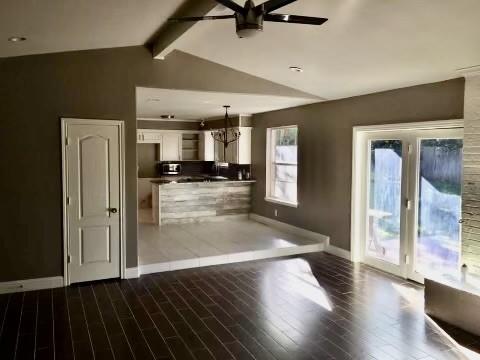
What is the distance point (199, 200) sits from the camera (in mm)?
8531

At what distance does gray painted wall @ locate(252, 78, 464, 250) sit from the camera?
4762 millimetres

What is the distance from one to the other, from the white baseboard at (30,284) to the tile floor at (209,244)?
1.05 meters

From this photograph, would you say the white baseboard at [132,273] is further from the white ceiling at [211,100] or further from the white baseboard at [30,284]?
the white ceiling at [211,100]

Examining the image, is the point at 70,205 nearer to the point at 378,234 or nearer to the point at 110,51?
the point at 110,51

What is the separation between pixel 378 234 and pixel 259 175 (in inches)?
136

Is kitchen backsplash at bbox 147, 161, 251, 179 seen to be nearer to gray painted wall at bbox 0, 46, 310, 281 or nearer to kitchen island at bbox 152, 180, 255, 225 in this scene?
kitchen island at bbox 152, 180, 255, 225

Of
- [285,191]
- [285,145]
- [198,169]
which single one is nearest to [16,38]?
[285,145]

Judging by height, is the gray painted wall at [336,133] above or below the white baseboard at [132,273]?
above

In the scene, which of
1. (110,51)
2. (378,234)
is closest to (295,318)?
(378,234)

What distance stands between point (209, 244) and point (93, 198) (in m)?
2.24

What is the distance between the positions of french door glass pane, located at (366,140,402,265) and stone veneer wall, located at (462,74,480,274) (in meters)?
1.11

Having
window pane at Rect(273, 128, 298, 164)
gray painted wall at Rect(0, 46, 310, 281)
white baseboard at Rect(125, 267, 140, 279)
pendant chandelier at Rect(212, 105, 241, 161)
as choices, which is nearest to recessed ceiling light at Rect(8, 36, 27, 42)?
gray painted wall at Rect(0, 46, 310, 281)

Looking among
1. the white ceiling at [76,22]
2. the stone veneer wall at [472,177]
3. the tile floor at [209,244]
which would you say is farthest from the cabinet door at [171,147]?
the stone veneer wall at [472,177]

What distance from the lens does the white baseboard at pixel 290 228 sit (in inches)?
266
